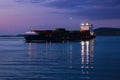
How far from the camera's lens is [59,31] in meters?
89.8

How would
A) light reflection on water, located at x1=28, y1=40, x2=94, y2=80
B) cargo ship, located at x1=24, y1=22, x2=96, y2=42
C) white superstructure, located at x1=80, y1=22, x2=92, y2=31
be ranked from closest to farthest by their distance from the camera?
light reflection on water, located at x1=28, y1=40, x2=94, y2=80 → cargo ship, located at x1=24, y1=22, x2=96, y2=42 → white superstructure, located at x1=80, y1=22, x2=92, y2=31

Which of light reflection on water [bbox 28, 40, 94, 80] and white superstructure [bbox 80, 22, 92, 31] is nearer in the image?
light reflection on water [bbox 28, 40, 94, 80]

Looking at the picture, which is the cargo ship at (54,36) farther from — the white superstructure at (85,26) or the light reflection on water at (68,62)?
the light reflection on water at (68,62)

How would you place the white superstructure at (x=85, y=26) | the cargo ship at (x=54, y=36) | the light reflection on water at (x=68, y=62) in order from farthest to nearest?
the white superstructure at (x=85, y=26) < the cargo ship at (x=54, y=36) < the light reflection on water at (x=68, y=62)

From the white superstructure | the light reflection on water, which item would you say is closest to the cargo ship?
the white superstructure

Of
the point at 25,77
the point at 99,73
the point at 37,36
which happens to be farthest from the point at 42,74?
the point at 37,36

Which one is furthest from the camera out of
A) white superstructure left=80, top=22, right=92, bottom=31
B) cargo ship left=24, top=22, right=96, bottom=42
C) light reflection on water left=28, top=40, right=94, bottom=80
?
white superstructure left=80, top=22, right=92, bottom=31

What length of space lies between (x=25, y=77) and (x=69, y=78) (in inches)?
87.3

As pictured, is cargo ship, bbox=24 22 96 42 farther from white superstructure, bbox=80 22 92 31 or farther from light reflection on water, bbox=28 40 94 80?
light reflection on water, bbox=28 40 94 80

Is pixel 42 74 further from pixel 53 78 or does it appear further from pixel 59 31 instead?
pixel 59 31

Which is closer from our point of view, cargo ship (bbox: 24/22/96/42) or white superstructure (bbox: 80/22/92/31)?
cargo ship (bbox: 24/22/96/42)

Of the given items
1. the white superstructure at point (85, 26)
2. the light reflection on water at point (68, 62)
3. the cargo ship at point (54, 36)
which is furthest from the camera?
the white superstructure at point (85, 26)

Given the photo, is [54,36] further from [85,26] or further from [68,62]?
[68,62]

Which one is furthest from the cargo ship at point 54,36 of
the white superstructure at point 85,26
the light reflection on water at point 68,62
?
the light reflection on water at point 68,62
